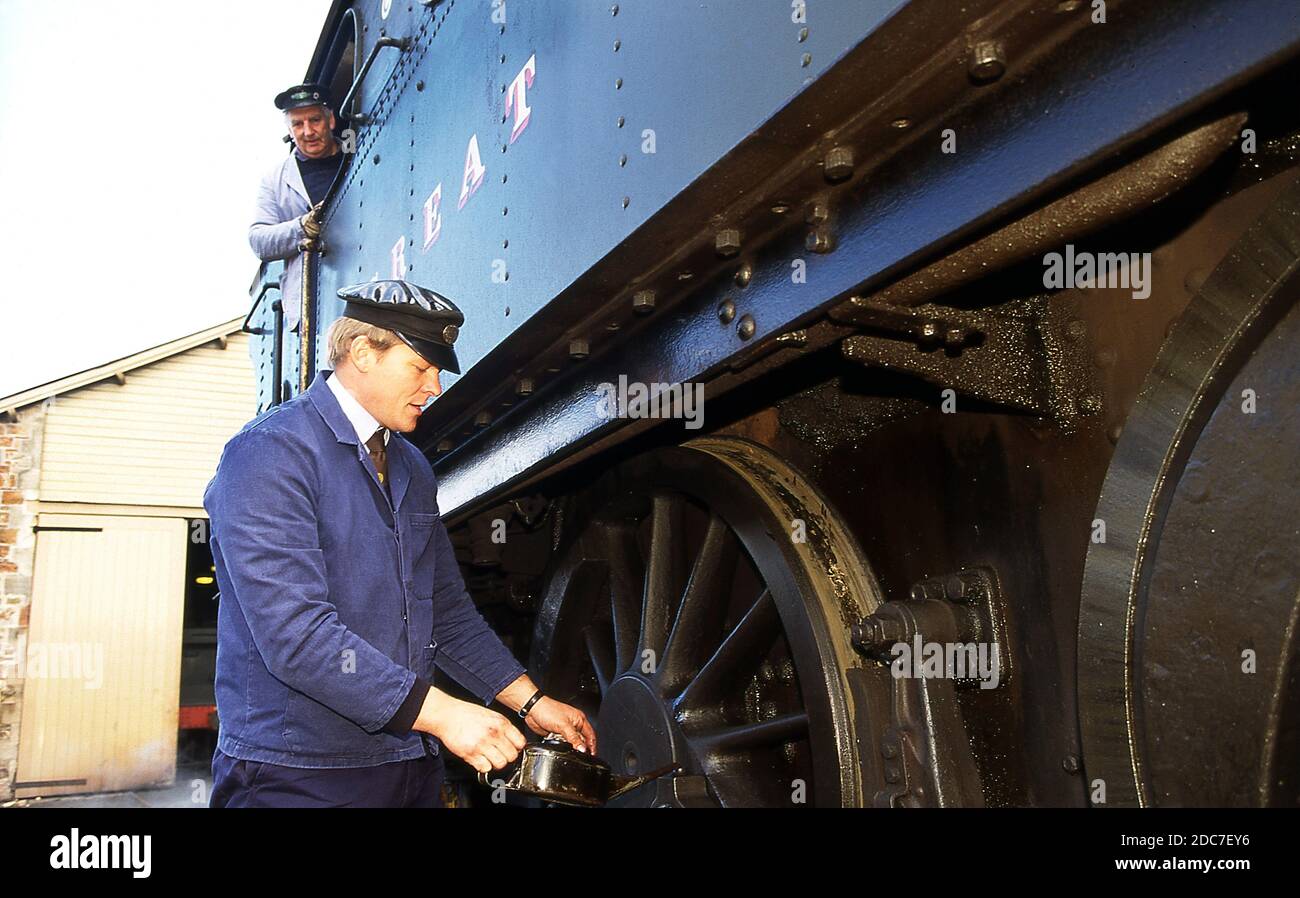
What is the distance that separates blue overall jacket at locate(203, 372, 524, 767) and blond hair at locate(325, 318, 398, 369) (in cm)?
8

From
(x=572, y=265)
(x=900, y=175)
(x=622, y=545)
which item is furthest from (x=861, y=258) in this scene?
(x=622, y=545)

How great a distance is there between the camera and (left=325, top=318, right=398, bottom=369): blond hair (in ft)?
7.31

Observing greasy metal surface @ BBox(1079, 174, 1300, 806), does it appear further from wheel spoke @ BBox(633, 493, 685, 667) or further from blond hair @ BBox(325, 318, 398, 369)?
wheel spoke @ BBox(633, 493, 685, 667)

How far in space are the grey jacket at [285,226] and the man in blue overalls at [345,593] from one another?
8.52 feet

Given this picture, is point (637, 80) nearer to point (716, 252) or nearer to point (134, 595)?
point (716, 252)

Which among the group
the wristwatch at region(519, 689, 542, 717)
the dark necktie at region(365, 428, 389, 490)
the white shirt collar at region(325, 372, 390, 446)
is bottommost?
the wristwatch at region(519, 689, 542, 717)

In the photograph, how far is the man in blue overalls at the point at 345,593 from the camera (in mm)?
1941

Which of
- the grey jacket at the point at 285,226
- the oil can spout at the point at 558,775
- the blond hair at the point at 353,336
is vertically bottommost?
the oil can spout at the point at 558,775

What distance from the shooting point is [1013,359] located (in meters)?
1.78

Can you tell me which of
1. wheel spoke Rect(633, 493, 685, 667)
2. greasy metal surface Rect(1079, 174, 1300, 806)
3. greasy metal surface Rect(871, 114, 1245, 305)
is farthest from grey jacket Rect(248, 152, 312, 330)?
greasy metal surface Rect(1079, 174, 1300, 806)

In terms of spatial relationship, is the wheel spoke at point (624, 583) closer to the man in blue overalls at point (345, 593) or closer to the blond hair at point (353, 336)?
the man in blue overalls at point (345, 593)

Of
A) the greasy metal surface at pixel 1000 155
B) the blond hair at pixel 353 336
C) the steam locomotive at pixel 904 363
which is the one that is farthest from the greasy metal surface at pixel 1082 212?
the blond hair at pixel 353 336

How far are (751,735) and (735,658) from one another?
0.20 metres

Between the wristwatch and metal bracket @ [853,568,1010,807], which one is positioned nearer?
metal bracket @ [853,568,1010,807]
